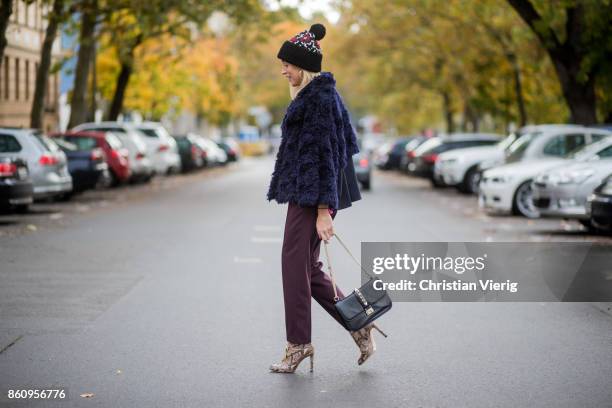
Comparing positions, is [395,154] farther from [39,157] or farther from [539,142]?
[39,157]

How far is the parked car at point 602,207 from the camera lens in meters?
14.3

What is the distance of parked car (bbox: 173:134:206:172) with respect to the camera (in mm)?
47219

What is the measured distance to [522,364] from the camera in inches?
281

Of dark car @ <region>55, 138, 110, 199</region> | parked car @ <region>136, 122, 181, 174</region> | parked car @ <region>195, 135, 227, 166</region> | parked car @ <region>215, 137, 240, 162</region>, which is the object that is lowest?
parked car @ <region>215, 137, 240, 162</region>

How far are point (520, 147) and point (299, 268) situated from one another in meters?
16.6

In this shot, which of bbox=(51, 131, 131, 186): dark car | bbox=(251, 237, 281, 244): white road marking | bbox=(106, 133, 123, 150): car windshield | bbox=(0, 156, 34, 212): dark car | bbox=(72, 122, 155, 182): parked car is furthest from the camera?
bbox=(72, 122, 155, 182): parked car

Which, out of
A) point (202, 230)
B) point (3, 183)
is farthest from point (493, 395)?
point (3, 183)

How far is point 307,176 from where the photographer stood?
6.54 meters

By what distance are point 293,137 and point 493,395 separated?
1.79 m

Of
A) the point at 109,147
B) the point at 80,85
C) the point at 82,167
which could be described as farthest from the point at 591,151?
the point at 80,85

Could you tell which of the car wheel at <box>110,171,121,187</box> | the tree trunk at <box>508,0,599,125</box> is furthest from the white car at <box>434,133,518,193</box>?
the car wheel at <box>110,171,121,187</box>

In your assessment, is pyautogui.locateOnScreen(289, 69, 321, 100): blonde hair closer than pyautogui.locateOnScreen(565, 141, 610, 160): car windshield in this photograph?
Result: Yes

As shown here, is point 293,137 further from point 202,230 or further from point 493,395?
point 202,230

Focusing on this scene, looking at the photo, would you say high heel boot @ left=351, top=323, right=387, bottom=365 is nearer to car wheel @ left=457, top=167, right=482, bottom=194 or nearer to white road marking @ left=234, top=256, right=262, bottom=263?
white road marking @ left=234, top=256, right=262, bottom=263
